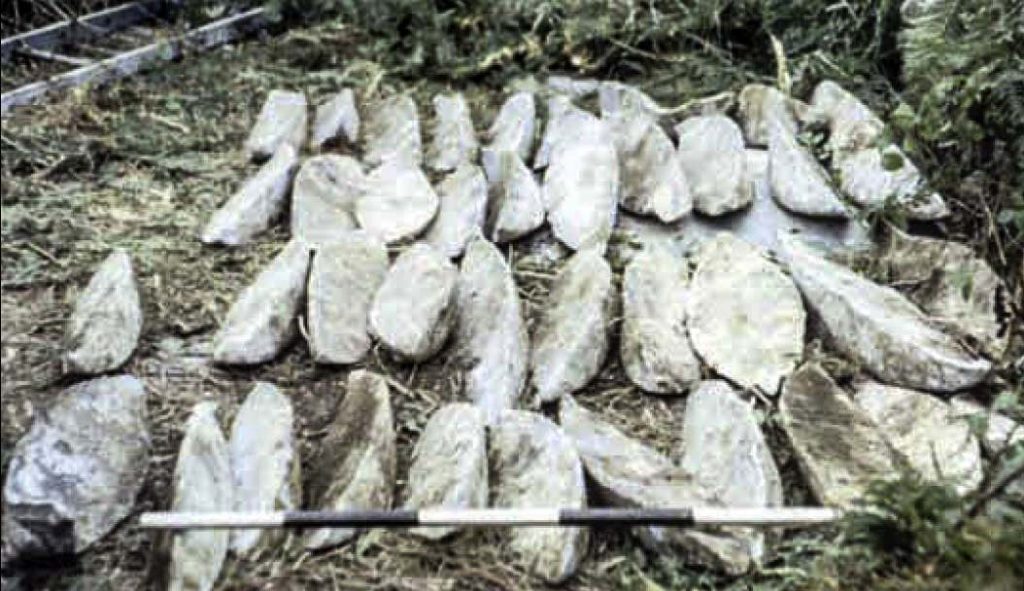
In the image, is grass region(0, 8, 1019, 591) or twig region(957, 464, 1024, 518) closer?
twig region(957, 464, 1024, 518)

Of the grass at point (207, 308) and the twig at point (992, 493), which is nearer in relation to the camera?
the twig at point (992, 493)

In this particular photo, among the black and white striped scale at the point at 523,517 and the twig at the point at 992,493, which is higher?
the twig at the point at 992,493

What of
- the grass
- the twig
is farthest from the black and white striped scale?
the twig

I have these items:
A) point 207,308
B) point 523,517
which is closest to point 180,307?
point 207,308

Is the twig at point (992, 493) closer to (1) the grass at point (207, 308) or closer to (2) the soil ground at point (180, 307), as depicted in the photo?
(1) the grass at point (207, 308)

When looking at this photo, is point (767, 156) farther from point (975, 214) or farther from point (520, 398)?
point (520, 398)

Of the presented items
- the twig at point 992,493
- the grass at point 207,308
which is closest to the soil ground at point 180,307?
the grass at point 207,308

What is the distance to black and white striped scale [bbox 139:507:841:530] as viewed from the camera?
1.30m

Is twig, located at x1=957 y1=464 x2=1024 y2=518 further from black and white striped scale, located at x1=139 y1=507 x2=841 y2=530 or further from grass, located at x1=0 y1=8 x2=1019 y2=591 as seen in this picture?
black and white striped scale, located at x1=139 y1=507 x2=841 y2=530

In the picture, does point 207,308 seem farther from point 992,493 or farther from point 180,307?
point 992,493

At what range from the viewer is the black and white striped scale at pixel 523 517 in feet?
4.26

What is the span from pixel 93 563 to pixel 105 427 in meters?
0.20

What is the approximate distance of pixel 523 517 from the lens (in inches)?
51.8

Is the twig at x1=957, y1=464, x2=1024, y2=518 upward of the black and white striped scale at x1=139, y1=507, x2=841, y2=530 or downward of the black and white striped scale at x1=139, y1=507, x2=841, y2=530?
A: upward
